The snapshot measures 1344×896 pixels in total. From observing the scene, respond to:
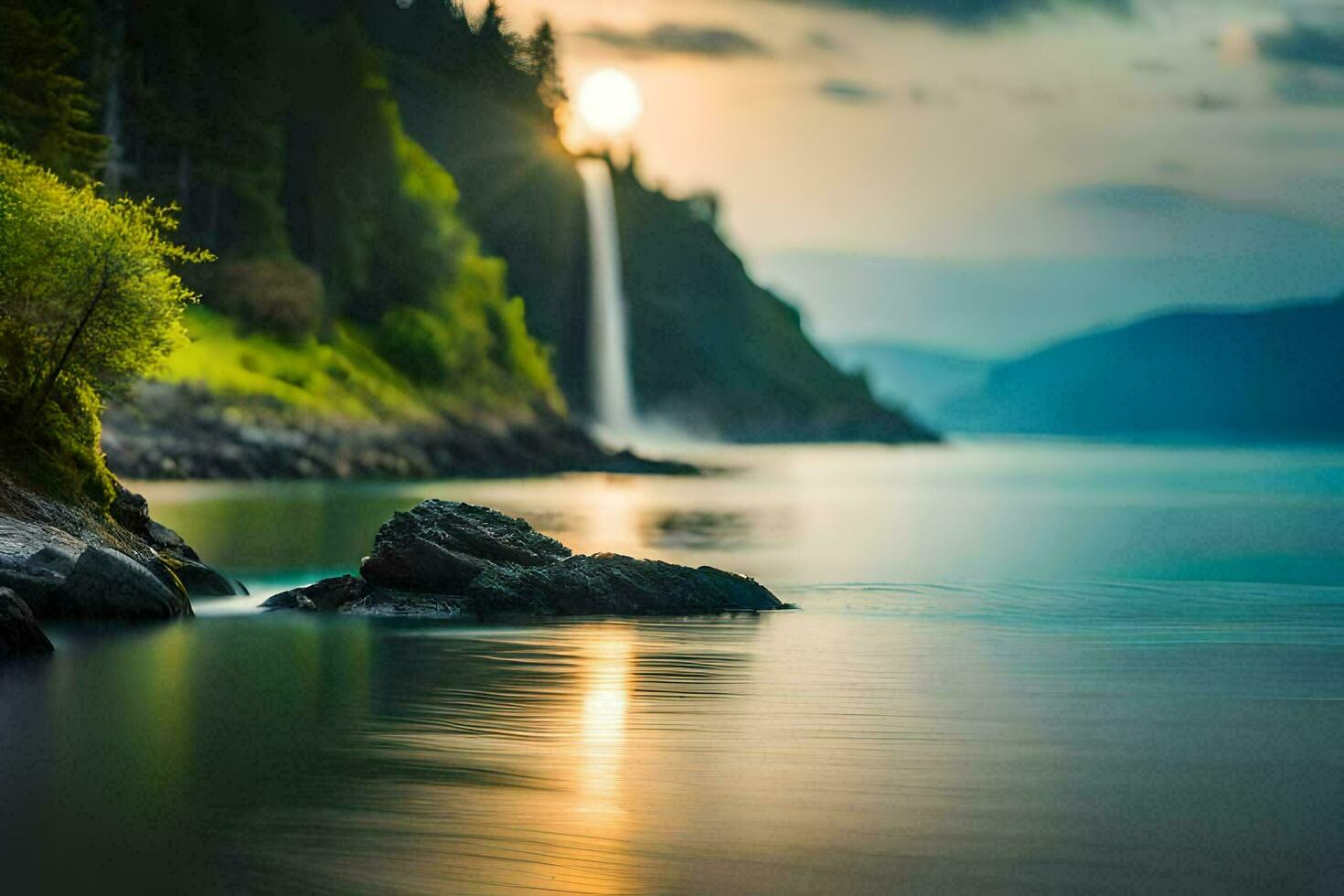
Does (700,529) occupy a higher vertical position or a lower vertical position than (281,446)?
lower

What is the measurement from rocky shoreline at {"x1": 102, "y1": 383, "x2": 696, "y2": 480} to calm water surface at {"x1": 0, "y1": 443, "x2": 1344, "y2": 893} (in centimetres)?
4396

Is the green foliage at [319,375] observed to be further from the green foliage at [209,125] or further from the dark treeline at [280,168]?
the green foliage at [209,125]

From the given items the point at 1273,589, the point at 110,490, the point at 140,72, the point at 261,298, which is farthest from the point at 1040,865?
the point at 140,72

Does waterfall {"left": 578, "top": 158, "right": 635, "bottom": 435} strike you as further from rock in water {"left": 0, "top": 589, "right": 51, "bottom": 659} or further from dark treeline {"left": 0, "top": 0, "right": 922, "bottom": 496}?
rock in water {"left": 0, "top": 589, "right": 51, "bottom": 659}

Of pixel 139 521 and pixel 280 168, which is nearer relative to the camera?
pixel 139 521

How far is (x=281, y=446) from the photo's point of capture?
A: 80.7 m

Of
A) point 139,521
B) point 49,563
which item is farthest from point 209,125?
point 49,563

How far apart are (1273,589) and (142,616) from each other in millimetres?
24773

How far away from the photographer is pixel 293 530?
4644cm

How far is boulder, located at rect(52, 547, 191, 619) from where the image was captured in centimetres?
2427

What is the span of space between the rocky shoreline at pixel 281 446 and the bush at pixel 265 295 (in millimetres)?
7865

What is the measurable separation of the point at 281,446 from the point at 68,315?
52.9 metres

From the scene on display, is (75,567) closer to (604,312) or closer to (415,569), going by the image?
(415,569)

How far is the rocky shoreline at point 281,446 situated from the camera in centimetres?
7450
